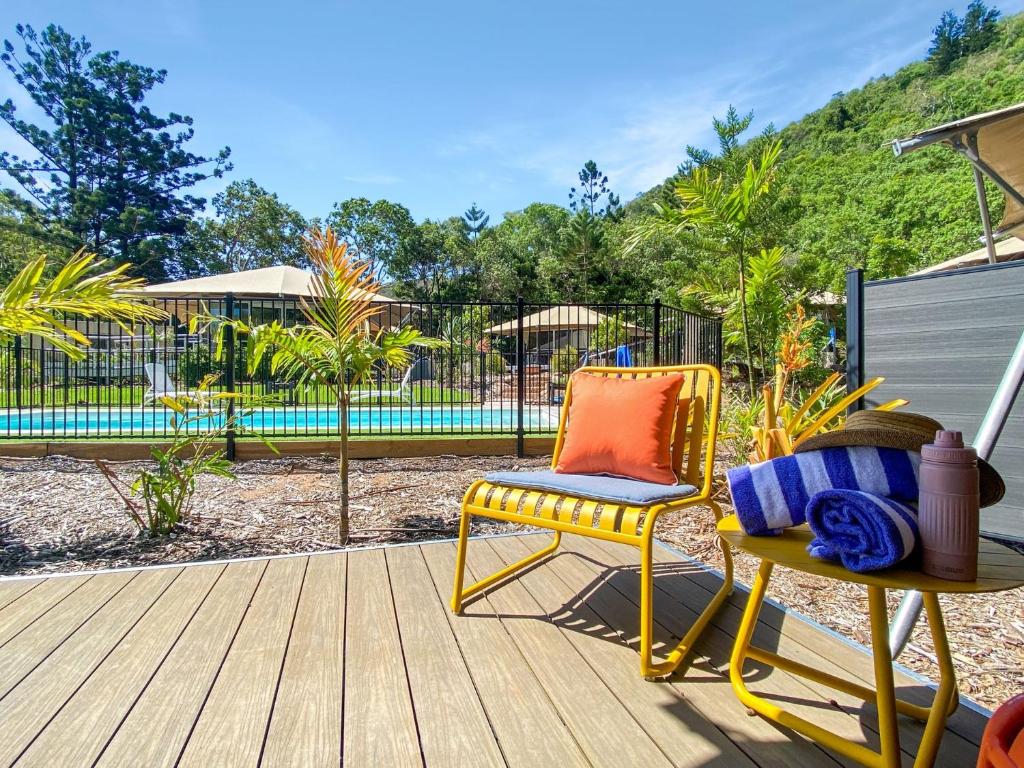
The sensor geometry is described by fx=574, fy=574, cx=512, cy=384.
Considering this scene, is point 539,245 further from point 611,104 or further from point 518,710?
point 518,710

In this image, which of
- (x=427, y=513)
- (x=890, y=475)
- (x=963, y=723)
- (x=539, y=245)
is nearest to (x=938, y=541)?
(x=890, y=475)

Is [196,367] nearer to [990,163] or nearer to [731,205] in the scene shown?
[731,205]

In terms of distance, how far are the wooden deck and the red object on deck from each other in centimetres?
77

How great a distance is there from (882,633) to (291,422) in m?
8.19

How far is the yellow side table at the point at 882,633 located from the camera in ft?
3.58

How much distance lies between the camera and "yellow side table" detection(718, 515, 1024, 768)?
3.58 feet

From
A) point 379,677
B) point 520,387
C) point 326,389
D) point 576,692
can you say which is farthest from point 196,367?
point 576,692

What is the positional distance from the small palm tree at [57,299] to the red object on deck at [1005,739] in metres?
3.44

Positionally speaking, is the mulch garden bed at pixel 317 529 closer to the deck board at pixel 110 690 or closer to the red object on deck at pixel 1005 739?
the deck board at pixel 110 690

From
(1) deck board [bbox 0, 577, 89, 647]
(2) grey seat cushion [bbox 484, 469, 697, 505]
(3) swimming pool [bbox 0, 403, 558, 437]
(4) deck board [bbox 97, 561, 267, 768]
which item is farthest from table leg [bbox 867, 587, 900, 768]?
(3) swimming pool [bbox 0, 403, 558, 437]

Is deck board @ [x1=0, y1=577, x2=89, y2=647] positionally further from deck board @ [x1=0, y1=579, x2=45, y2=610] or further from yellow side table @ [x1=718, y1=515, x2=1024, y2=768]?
yellow side table @ [x1=718, y1=515, x2=1024, y2=768]

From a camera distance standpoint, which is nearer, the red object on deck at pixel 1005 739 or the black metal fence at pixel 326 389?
the red object on deck at pixel 1005 739

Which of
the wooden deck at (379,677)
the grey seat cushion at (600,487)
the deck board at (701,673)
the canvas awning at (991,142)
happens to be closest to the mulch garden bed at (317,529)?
the wooden deck at (379,677)

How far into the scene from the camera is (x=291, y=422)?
27.5 feet
